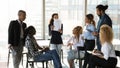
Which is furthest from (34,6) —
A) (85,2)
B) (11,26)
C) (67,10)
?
(11,26)

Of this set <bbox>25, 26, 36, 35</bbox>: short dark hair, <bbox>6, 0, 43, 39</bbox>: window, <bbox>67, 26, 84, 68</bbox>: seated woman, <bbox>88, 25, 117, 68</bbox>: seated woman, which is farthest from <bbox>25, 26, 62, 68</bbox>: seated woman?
<bbox>6, 0, 43, 39</bbox>: window

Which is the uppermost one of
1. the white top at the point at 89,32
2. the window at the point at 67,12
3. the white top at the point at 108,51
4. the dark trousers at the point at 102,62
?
the window at the point at 67,12

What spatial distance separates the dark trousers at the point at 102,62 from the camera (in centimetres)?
426

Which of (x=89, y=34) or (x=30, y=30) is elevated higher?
(x=30, y=30)

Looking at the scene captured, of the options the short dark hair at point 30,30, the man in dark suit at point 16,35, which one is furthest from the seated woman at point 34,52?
the man in dark suit at point 16,35

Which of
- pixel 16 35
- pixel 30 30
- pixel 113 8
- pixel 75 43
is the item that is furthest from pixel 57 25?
pixel 113 8

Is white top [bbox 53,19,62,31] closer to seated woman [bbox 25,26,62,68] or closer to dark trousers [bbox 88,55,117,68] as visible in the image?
seated woman [bbox 25,26,62,68]

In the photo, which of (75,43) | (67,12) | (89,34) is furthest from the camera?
(67,12)

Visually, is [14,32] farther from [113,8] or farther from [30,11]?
[113,8]

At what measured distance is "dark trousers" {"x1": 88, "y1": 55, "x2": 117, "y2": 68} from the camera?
4.26 m

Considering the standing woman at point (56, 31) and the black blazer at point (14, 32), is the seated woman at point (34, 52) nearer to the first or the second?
the black blazer at point (14, 32)

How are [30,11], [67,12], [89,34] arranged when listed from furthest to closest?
[67,12] < [30,11] < [89,34]

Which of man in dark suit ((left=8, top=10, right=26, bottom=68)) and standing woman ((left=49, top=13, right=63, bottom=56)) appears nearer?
man in dark suit ((left=8, top=10, right=26, bottom=68))

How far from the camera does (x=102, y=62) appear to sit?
14.2ft
